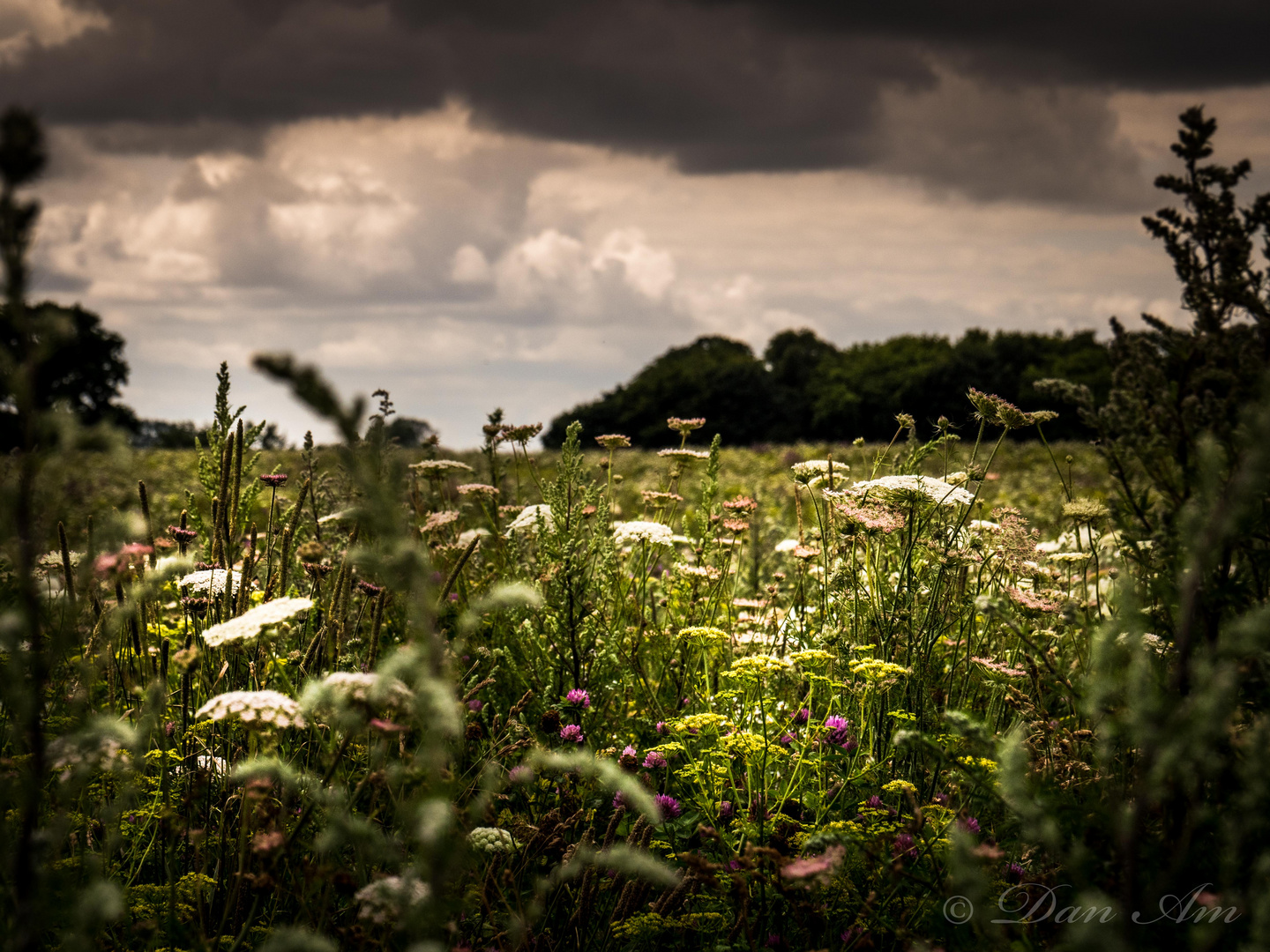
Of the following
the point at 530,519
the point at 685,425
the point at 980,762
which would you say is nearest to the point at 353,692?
the point at 980,762

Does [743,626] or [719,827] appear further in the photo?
[743,626]

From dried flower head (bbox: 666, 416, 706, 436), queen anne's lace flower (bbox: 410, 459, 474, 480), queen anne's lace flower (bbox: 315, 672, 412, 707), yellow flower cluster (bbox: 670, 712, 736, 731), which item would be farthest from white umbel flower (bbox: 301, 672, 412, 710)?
dried flower head (bbox: 666, 416, 706, 436)

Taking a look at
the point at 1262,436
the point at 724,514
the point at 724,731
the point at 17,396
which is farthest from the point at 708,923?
the point at 724,514

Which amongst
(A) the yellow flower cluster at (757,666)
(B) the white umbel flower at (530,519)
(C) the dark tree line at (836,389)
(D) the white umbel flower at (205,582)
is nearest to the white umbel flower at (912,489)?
(A) the yellow flower cluster at (757,666)

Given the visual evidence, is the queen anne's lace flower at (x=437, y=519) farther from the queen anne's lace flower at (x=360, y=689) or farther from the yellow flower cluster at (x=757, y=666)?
the queen anne's lace flower at (x=360, y=689)

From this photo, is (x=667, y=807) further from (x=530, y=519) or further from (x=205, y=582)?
(x=205, y=582)

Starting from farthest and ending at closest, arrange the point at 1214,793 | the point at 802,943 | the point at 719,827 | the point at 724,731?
the point at 724,731, the point at 719,827, the point at 802,943, the point at 1214,793

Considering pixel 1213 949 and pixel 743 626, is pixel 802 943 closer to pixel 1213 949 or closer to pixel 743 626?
pixel 1213 949

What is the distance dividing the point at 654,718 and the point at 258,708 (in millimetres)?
2194

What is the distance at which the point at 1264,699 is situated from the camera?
190 cm

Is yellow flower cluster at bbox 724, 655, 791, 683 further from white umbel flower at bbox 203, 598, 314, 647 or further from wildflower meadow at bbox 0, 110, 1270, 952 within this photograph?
white umbel flower at bbox 203, 598, 314, 647

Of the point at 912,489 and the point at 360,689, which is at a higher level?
the point at 912,489

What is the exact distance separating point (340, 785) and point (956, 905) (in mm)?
1866

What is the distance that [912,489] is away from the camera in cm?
304
